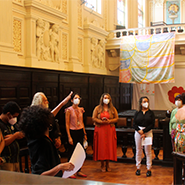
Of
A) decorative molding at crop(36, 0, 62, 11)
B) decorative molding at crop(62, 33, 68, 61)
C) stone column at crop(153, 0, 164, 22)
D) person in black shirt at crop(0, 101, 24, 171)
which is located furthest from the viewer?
stone column at crop(153, 0, 164, 22)

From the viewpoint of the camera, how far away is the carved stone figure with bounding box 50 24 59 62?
794 cm

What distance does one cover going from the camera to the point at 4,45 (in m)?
6.14

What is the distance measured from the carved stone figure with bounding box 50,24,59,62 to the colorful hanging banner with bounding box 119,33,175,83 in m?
3.63

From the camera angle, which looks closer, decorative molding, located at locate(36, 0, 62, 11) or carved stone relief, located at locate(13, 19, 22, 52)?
carved stone relief, located at locate(13, 19, 22, 52)

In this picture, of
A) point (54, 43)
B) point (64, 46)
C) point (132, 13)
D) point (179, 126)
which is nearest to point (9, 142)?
point (179, 126)

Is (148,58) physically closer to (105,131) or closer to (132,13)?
(132,13)

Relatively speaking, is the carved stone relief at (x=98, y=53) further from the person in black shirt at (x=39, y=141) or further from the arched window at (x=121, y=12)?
the person in black shirt at (x=39, y=141)

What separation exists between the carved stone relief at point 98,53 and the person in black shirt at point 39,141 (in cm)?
884

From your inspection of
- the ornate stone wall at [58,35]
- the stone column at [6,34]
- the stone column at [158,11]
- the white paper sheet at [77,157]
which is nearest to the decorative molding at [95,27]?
the ornate stone wall at [58,35]

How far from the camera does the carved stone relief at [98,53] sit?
10.7m

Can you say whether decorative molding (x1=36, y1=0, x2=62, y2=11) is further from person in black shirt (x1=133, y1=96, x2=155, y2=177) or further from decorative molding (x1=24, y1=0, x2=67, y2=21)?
person in black shirt (x1=133, y1=96, x2=155, y2=177)

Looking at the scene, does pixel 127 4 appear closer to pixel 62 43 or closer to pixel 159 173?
pixel 62 43

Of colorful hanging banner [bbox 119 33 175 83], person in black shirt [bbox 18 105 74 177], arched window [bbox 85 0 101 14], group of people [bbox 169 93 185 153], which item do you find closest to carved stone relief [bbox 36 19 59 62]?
arched window [bbox 85 0 101 14]

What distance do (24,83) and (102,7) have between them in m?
6.52
